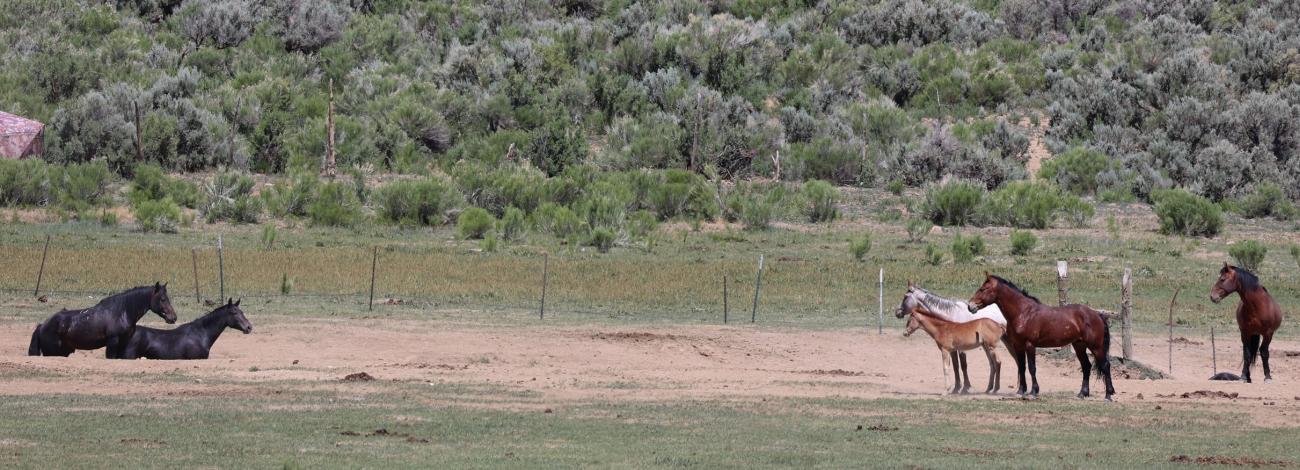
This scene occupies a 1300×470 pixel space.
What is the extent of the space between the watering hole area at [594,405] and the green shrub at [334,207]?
60.2ft

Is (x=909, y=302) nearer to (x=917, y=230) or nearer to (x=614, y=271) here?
(x=614, y=271)

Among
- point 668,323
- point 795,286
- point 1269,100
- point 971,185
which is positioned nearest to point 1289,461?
point 668,323

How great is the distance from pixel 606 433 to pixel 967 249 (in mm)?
24886

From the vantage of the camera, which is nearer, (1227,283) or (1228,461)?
(1228,461)

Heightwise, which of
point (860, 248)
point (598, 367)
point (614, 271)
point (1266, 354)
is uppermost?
point (860, 248)

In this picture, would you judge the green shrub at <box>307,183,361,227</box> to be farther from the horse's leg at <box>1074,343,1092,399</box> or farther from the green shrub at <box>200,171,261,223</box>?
the horse's leg at <box>1074,343,1092,399</box>

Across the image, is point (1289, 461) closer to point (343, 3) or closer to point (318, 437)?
point (318, 437)

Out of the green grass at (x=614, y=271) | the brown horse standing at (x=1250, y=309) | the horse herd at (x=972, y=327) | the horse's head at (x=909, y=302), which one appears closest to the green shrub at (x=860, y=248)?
the green grass at (x=614, y=271)

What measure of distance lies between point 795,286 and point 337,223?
590 inches

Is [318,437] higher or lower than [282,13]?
lower

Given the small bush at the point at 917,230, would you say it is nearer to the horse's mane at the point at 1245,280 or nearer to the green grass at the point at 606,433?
the horse's mane at the point at 1245,280

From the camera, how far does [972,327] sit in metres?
19.6

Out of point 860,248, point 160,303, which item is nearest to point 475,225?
point 860,248

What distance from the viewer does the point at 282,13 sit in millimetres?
75125
